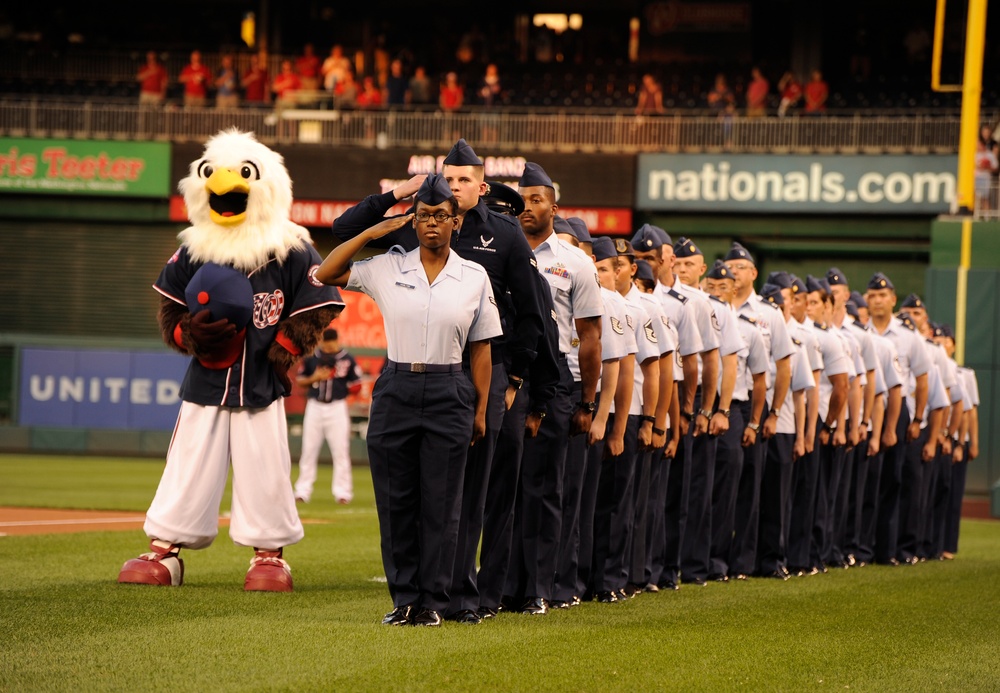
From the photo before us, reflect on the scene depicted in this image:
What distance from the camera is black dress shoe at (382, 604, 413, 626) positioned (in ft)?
23.4

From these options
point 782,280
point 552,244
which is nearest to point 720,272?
point 782,280

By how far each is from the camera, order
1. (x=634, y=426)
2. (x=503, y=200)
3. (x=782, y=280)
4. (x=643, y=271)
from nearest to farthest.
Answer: (x=503, y=200) < (x=634, y=426) < (x=643, y=271) < (x=782, y=280)

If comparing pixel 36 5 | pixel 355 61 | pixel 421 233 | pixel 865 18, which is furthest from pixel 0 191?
pixel 421 233

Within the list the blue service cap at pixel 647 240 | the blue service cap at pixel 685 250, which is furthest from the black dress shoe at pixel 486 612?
the blue service cap at pixel 685 250

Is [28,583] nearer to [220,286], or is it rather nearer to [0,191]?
[220,286]

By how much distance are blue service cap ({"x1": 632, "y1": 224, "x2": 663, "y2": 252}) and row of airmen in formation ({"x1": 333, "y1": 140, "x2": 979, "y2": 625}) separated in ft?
0.04

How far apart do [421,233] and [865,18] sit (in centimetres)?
2751

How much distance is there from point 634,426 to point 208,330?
2.62 meters

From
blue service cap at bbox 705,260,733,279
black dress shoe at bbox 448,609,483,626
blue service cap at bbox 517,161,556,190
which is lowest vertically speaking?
black dress shoe at bbox 448,609,483,626

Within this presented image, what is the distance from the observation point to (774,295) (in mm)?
12047

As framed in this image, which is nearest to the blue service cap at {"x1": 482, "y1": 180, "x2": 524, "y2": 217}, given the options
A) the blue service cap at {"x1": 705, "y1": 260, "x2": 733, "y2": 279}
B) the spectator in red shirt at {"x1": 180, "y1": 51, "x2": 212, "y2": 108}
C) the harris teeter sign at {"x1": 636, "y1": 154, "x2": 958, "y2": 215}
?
the blue service cap at {"x1": 705, "y1": 260, "x2": 733, "y2": 279}

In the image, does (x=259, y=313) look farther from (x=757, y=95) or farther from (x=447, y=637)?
(x=757, y=95)

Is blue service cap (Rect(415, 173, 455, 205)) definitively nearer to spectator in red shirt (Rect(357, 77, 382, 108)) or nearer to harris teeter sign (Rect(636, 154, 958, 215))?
harris teeter sign (Rect(636, 154, 958, 215))

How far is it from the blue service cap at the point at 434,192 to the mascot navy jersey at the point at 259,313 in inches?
70.2
